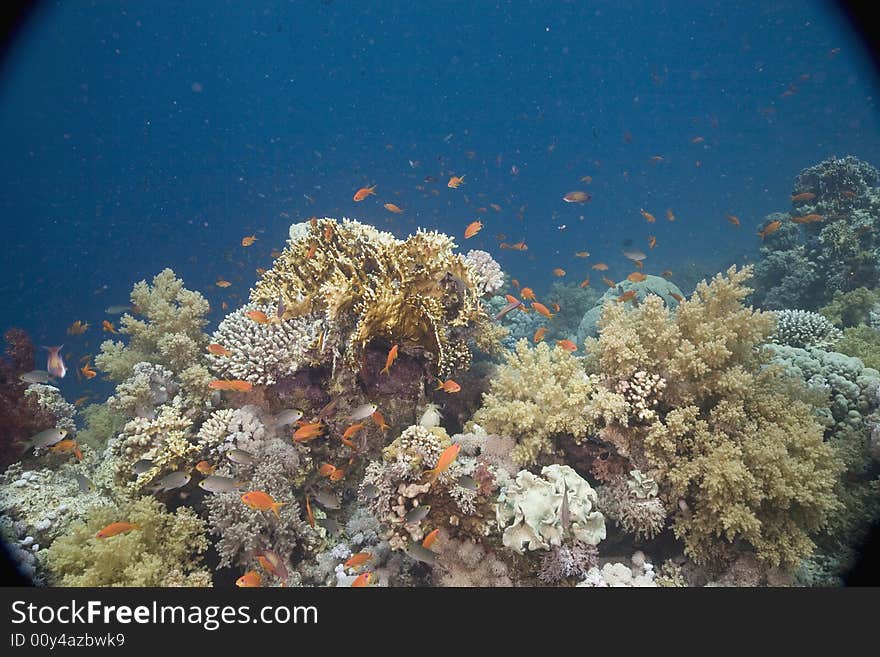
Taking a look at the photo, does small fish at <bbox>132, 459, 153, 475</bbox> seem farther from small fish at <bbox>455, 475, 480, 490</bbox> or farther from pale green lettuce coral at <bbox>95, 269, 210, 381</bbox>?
small fish at <bbox>455, 475, 480, 490</bbox>

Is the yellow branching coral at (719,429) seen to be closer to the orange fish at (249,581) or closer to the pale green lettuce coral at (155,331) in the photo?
the orange fish at (249,581)

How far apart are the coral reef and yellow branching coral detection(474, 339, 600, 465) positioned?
610 centimetres

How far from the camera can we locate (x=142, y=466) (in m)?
4.29

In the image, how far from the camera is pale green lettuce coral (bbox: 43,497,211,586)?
11.8ft

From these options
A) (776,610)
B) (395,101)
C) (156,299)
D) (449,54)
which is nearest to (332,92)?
(395,101)

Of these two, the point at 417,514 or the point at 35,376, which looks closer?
the point at 417,514

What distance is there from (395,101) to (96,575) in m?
119

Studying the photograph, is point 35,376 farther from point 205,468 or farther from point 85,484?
point 205,468

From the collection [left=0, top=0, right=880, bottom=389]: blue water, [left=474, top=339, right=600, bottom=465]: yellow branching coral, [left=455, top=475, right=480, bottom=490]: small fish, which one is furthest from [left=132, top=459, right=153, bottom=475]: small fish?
[left=0, top=0, right=880, bottom=389]: blue water

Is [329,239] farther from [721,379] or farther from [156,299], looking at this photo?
[721,379]

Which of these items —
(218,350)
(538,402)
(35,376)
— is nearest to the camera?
(538,402)

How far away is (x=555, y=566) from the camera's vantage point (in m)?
3.52

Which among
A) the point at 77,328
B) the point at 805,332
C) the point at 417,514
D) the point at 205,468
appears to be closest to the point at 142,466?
the point at 205,468

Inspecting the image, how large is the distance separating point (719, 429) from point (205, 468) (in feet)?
18.0
